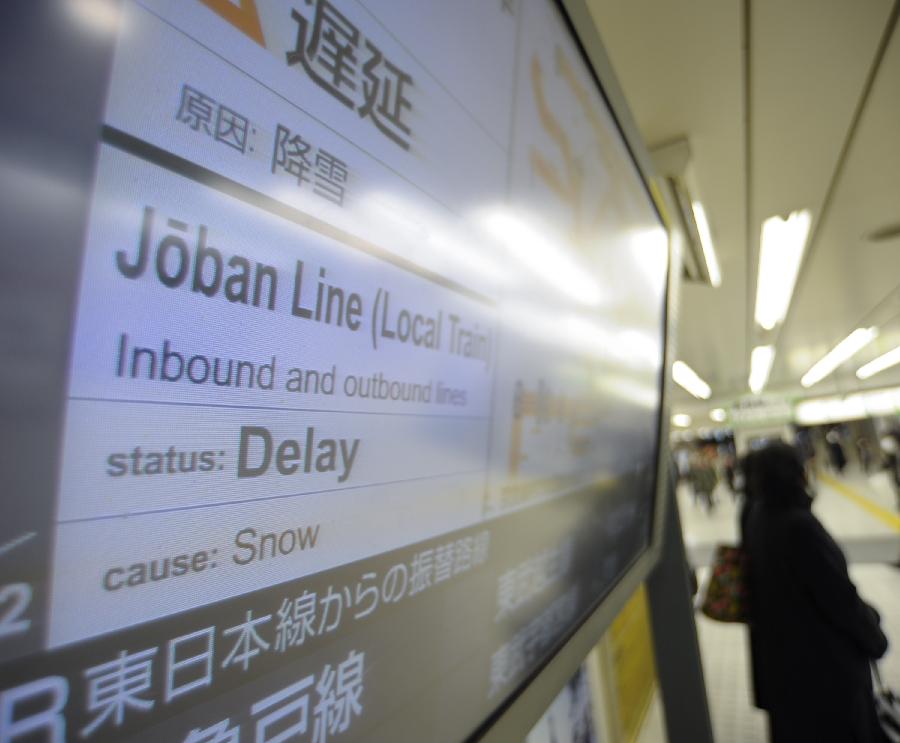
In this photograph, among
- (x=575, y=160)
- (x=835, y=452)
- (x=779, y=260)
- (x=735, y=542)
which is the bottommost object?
(x=735, y=542)

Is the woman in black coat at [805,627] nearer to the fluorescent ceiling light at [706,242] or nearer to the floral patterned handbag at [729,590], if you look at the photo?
the floral patterned handbag at [729,590]

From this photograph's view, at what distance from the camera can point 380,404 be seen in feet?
1.46

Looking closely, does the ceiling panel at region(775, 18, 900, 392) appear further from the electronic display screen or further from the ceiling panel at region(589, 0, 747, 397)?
the electronic display screen

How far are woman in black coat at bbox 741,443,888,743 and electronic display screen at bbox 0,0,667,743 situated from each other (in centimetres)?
137

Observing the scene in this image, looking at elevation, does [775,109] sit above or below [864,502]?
above

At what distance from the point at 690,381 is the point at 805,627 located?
691 cm

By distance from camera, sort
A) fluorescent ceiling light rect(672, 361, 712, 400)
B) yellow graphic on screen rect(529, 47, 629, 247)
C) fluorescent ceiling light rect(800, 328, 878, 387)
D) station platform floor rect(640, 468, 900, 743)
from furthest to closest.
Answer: fluorescent ceiling light rect(672, 361, 712, 400) → fluorescent ceiling light rect(800, 328, 878, 387) → station platform floor rect(640, 468, 900, 743) → yellow graphic on screen rect(529, 47, 629, 247)

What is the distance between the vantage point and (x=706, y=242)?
2.69 meters

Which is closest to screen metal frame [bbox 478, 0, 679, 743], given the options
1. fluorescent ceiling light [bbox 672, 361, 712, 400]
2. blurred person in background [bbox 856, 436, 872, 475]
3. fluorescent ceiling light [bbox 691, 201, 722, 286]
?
fluorescent ceiling light [bbox 691, 201, 722, 286]

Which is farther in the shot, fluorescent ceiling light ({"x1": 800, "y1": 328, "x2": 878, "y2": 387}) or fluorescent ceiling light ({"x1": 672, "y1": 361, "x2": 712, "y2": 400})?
fluorescent ceiling light ({"x1": 672, "y1": 361, "x2": 712, "y2": 400})

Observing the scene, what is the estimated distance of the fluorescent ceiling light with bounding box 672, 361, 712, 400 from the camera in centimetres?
702

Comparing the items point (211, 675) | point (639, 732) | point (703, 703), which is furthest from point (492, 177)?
point (639, 732)

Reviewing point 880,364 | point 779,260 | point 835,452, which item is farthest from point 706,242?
point 835,452

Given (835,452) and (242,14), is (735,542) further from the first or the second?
(835,452)
